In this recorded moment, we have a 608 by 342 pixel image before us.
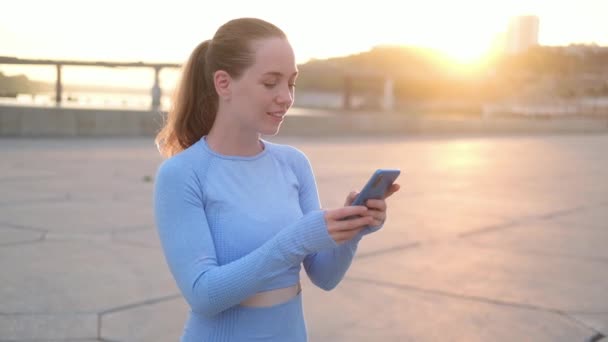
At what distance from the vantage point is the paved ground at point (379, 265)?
334cm

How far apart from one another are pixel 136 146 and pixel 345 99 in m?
10.3

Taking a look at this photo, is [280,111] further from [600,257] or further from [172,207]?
[600,257]

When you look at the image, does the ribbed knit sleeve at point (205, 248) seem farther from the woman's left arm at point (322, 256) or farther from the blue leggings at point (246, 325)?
the woman's left arm at point (322, 256)

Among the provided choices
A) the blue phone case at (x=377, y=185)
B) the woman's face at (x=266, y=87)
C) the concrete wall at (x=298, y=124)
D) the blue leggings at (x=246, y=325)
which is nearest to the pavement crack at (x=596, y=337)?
the blue leggings at (x=246, y=325)

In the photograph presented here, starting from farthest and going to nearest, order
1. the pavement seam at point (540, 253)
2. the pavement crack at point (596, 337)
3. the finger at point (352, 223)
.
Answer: the pavement seam at point (540, 253) → the pavement crack at point (596, 337) → the finger at point (352, 223)

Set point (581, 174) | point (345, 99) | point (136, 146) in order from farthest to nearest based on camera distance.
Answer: point (345, 99), point (136, 146), point (581, 174)

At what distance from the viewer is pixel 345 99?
21250 mm

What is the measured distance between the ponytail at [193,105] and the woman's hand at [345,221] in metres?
0.60

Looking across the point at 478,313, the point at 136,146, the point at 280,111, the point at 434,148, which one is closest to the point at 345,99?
the point at 434,148

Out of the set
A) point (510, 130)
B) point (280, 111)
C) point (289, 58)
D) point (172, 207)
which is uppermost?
point (289, 58)

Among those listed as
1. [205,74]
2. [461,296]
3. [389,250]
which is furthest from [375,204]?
[389,250]

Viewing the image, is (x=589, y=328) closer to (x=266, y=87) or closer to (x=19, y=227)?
(x=266, y=87)

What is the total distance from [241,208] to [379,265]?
254 cm

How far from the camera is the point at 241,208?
6.59 ft
